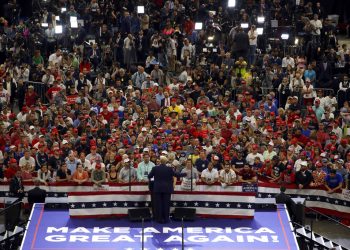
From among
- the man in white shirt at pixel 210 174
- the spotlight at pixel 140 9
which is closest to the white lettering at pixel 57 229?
the man in white shirt at pixel 210 174

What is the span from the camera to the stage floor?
82.7ft

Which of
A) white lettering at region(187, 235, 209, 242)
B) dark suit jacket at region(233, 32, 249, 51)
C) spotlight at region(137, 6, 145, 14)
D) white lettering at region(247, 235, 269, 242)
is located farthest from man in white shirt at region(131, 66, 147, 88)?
white lettering at region(247, 235, 269, 242)

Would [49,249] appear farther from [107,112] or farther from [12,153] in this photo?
[107,112]

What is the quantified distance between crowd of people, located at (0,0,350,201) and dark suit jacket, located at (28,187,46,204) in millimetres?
839

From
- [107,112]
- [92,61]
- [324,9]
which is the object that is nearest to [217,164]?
[107,112]

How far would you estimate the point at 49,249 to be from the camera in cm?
2492

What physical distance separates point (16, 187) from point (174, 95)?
8.05 metres

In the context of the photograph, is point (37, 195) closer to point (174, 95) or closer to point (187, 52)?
point (174, 95)

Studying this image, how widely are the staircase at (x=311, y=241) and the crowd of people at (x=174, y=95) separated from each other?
2894 millimetres

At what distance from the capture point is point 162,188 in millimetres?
26328

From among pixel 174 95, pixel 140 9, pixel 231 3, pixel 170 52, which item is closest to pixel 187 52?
pixel 170 52

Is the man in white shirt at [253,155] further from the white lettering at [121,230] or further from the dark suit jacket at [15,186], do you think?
the dark suit jacket at [15,186]

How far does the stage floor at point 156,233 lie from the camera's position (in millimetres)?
25203

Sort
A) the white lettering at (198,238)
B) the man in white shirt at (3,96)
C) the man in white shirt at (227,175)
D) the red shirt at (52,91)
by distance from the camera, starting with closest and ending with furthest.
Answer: the white lettering at (198,238), the man in white shirt at (227,175), the man in white shirt at (3,96), the red shirt at (52,91)
